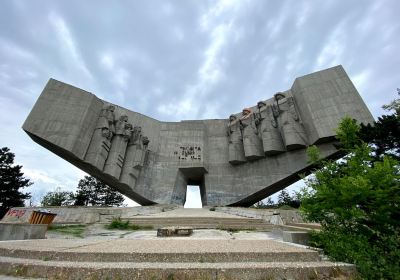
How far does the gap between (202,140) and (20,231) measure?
22813mm

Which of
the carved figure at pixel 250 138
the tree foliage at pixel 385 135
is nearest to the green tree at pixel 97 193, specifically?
the carved figure at pixel 250 138

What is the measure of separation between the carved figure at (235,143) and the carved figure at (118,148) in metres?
11.8

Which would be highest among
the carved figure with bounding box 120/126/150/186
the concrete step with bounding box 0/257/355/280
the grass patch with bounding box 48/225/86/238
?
the carved figure with bounding box 120/126/150/186

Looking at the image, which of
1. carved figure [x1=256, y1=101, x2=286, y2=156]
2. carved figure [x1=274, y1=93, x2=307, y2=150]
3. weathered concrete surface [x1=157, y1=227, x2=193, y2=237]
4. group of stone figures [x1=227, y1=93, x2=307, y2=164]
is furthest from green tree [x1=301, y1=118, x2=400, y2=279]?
carved figure [x1=256, y1=101, x2=286, y2=156]

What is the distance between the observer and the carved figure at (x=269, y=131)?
22908mm

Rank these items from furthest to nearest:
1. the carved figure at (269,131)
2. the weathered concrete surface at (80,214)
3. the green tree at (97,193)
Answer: the green tree at (97,193) < the carved figure at (269,131) < the weathered concrete surface at (80,214)

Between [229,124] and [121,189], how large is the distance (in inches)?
589

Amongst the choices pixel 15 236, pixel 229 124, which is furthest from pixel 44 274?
pixel 229 124

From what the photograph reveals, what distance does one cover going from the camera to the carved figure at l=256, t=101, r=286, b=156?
22.9 metres

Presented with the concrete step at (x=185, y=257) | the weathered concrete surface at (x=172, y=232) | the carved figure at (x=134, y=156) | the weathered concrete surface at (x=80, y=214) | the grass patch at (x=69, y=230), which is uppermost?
the carved figure at (x=134, y=156)

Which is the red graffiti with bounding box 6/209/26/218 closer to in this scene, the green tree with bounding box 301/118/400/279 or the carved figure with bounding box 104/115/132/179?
the carved figure with bounding box 104/115/132/179

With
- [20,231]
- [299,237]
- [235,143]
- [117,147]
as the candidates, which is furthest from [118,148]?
[299,237]

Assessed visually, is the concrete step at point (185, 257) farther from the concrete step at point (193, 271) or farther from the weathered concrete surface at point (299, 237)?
the weathered concrete surface at point (299, 237)

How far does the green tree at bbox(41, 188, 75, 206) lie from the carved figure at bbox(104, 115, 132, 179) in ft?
86.7
